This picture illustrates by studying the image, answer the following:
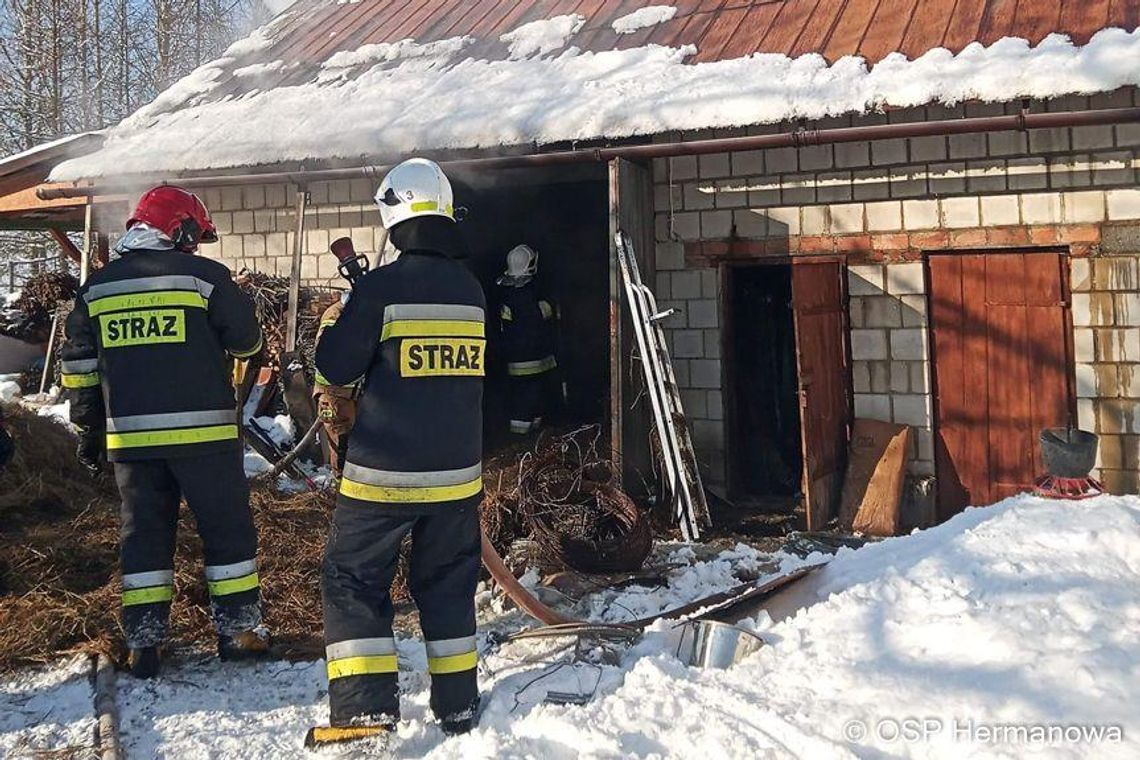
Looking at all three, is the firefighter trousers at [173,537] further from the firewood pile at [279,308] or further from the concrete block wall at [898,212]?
the concrete block wall at [898,212]

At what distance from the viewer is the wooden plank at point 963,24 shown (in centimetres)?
613

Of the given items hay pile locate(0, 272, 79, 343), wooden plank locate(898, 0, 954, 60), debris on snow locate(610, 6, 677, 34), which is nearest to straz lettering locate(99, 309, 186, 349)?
wooden plank locate(898, 0, 954, 60)

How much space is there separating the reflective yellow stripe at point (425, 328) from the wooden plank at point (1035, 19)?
494 cm

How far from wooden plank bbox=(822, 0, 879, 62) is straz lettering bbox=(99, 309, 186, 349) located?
16.7 ft

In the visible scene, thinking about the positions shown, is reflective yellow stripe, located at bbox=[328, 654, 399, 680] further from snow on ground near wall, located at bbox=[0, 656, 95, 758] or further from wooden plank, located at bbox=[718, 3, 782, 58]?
wooden plank, located at bbox=[718, 3, 782, 58]

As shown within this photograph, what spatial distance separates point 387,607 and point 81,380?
67.2 inches

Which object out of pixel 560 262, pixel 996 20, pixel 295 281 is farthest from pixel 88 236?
pixel 996 20

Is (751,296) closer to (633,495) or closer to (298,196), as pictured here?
(633,495)

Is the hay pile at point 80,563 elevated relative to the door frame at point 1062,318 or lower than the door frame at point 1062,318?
lower

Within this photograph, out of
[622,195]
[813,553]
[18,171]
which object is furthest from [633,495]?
[18,171]

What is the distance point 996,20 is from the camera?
626 centimetres

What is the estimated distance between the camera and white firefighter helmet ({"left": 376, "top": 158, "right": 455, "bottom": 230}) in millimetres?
3145

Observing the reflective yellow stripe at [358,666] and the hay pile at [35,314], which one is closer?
the reflective yellow stripe at [358,666]

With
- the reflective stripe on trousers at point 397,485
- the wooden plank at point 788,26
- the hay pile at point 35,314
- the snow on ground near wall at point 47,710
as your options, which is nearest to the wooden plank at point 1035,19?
the wooden plank at point 788,26
